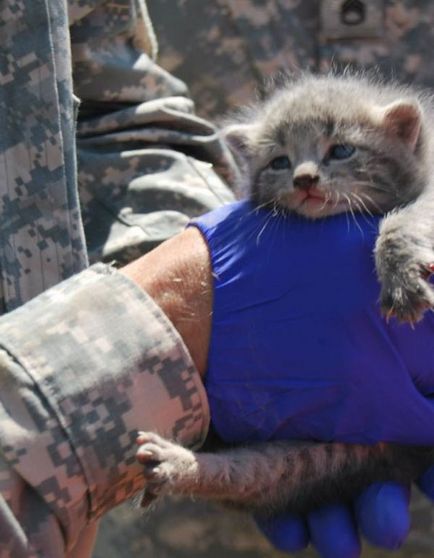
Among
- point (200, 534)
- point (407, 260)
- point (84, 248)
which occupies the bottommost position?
point (200, 534)

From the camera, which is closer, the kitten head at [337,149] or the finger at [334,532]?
the finger at [334,532]

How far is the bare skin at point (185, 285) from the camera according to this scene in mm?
2043

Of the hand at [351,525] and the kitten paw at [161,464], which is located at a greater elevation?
the kitten paw at [161,464]

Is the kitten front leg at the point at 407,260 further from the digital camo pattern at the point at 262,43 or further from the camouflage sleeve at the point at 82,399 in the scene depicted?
the digital camo pattern at the point at 262,43

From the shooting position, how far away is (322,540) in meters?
2.06

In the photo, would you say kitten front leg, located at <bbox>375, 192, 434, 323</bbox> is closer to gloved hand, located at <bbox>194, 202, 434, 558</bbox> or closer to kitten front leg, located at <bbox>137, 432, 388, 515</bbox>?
gloved hand, located at <bbox>194, 202, 434, 558</bbox>

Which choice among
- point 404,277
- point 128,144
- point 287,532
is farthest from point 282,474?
point 128,144

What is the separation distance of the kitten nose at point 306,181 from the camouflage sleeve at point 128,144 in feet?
1.61

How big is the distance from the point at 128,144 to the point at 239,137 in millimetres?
336

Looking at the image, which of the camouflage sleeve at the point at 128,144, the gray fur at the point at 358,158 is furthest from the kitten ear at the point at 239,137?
the camouflage sleeve at the point at 128,144

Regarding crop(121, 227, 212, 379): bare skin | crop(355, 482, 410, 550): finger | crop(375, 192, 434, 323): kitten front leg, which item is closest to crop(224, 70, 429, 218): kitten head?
crop(375, 192, 434, 323): kitten front leg

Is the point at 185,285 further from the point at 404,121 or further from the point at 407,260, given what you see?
the point at 404,121

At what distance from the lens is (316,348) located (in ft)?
6.55

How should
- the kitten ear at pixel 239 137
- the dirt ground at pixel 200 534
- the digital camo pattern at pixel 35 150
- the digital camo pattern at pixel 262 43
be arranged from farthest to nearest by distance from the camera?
the digital camo pattern at pixel 262 43
the dirt ground at pixel 200 534
the kitten ear at pixel 239 137
the digital camo pattern at pixel 35 150
